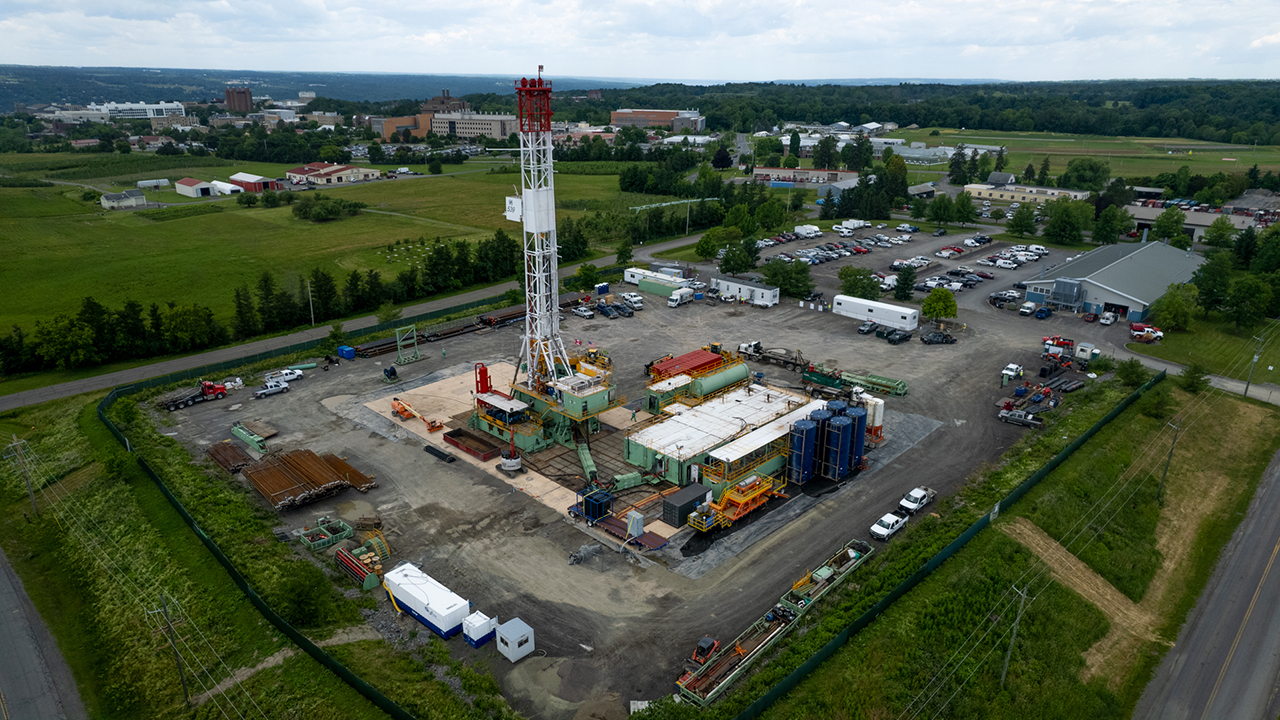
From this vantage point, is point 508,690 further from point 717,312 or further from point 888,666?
point 717,312

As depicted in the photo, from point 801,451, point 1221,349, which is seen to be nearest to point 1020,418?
point 801,451

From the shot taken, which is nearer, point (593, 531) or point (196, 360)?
point (593, 531)

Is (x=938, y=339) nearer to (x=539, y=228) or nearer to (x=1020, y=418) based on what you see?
(x=1020, y=418)

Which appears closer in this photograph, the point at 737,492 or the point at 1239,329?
the point at 737,492

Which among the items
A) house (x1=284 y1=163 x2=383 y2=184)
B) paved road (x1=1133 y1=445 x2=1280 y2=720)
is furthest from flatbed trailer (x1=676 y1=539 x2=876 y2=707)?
house (x1=284 y1=163 x2=383 y2=184)

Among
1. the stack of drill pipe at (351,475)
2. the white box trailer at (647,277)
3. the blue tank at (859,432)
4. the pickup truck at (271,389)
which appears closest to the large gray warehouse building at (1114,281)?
the white box trailer at (647,277)

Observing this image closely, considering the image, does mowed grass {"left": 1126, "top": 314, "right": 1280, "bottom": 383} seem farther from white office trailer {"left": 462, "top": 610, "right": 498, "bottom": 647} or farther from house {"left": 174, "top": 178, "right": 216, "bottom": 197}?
house {"left": 174, "top": 178, "right": 216, "bottom": 197}

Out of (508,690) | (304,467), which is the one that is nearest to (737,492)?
(508,690)
